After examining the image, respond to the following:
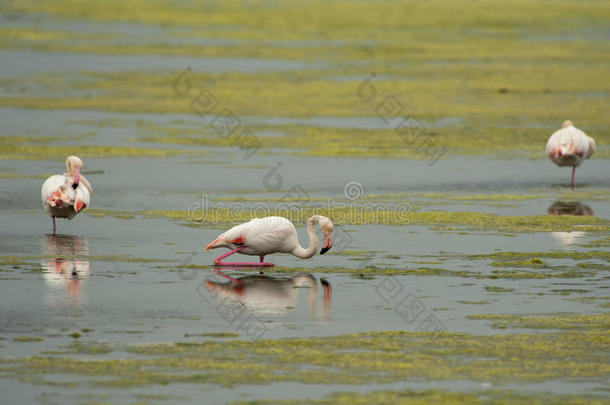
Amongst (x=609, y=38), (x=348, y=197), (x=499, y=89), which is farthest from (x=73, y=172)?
(x=609, y=38)

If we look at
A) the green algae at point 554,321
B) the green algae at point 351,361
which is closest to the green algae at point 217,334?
the green algae at point 351,361

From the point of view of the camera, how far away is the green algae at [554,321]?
11141 millimetres

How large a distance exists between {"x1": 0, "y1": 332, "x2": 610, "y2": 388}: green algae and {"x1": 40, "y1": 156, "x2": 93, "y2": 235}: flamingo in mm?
5951

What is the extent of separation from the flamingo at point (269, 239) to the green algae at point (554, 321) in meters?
2.66

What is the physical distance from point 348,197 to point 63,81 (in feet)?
63.7

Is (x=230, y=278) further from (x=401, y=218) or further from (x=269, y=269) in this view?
(x=401, y=218)

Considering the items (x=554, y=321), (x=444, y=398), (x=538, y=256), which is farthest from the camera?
(x=538, y=256)

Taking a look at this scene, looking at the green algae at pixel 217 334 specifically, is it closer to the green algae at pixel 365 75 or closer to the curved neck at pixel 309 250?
the curved neck at pixel 309 250

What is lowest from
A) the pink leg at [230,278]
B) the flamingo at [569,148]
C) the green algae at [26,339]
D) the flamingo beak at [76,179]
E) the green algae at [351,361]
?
the green algae at [351,361]

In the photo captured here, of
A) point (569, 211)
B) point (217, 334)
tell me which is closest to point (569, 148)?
point (569, 211)

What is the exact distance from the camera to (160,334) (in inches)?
423

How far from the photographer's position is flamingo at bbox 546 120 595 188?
21172 millimetres

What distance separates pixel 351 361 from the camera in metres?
9.95

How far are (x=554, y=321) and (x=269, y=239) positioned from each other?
11.8 ft
